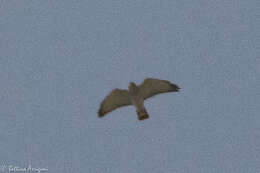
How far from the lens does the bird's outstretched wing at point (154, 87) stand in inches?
741

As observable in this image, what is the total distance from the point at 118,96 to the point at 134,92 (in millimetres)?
899

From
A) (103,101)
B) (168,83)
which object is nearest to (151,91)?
(168,83)

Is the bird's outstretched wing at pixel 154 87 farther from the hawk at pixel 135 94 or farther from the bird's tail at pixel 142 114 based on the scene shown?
the bird's tail at pixel 142 114

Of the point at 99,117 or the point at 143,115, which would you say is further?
the point at 99,117

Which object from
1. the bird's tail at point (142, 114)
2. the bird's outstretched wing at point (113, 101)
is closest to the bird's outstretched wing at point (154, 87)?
the bird's outstretched wing at point (113, 101)

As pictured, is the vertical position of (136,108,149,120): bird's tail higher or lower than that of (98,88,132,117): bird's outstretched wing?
lower

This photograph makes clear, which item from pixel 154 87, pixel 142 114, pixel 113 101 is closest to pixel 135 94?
pixel 154 87

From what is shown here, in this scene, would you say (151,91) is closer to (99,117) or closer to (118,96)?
(118,96)

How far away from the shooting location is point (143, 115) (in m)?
17.7

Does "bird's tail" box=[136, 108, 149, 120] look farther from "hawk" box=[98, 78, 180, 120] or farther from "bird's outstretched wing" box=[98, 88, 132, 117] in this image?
"bird's outstretched wing" box=[98, 88, 132, 117]

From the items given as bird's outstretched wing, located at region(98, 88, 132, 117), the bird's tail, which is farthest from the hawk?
the bird's tail

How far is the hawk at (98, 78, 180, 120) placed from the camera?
739 inches

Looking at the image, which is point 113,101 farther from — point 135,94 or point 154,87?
point 154,87

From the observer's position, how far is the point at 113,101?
63.6ft
